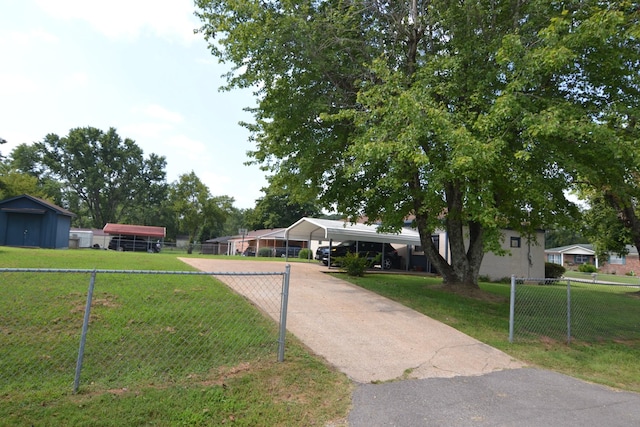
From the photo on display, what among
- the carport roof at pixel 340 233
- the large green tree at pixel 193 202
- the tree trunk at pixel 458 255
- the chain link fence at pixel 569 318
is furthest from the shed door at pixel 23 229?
the chain link fence at pixel 569 318

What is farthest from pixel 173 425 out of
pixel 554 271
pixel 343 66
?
pixel 554 271

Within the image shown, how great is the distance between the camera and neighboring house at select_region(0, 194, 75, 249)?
1045 inches

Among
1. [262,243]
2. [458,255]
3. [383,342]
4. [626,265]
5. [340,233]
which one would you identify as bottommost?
[383,342]

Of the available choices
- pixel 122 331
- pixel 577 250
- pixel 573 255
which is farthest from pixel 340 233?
pixel 573 255

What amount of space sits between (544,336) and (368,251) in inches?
524

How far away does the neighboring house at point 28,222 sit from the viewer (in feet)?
87.1

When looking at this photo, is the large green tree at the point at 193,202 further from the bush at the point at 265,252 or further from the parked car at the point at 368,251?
the parked car at the point at 368,251

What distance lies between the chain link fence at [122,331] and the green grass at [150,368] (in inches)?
0.8

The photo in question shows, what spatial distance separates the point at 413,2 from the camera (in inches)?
417

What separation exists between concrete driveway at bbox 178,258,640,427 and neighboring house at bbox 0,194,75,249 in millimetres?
26132

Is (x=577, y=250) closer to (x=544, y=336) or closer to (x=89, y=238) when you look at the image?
(x=544, y=336)

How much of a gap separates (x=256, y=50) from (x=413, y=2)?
4372mm

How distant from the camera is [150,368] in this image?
4691 mm

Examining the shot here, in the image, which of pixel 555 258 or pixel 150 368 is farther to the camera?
pixel 555 258
